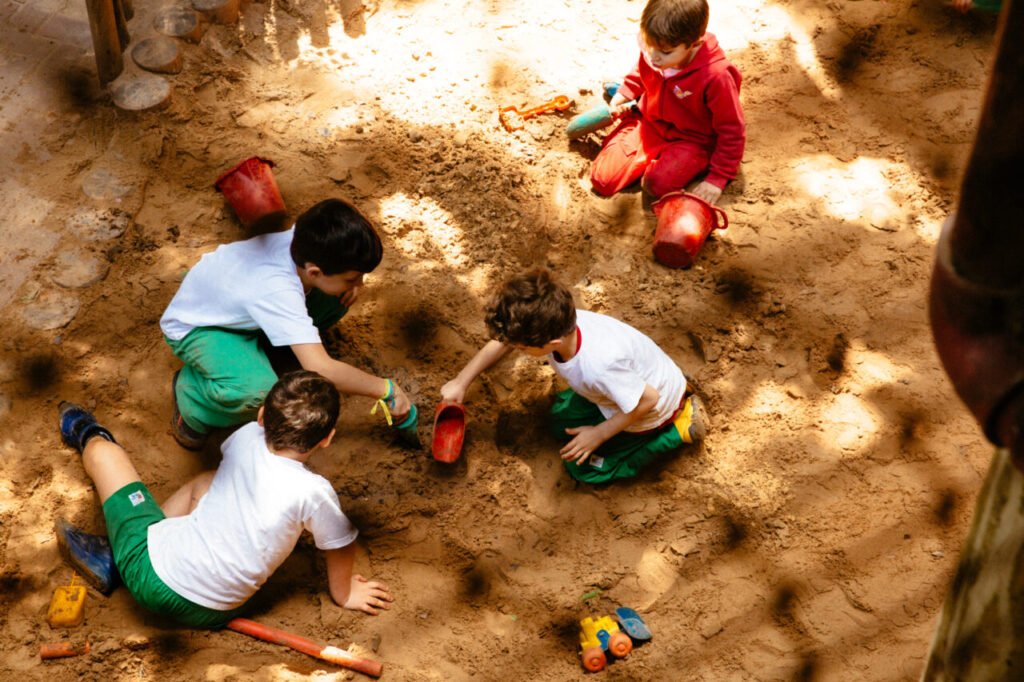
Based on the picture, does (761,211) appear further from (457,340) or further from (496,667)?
(496,667)

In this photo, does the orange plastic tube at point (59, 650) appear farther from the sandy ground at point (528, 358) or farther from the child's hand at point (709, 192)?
the child's hand at point (709, 192)

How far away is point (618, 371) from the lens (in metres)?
3.12

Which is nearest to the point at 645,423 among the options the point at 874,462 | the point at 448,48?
the point at 874,462

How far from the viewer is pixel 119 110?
4203mm

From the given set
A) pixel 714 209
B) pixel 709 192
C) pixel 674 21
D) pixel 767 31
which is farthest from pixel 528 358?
pixel 767 31

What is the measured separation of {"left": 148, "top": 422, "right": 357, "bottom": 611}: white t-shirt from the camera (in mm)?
2910

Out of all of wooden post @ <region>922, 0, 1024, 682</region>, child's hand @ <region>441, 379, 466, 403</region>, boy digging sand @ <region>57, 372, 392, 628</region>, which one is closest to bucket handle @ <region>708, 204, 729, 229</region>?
child's hand @ <region>441, 379, 466, 403</region>

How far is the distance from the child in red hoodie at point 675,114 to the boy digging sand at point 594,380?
99cm

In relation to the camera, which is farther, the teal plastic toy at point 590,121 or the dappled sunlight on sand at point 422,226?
the teal plastic toy at point 590,121

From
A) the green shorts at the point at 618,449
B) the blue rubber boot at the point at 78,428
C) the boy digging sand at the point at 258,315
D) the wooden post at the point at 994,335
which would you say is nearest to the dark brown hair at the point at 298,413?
the boy digging sand at the point at 258,315

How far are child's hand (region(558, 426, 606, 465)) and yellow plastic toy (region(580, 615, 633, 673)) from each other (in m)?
0.55

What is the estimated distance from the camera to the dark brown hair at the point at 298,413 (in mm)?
2896

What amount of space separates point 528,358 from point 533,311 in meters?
0.78

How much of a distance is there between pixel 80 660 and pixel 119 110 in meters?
2.46
